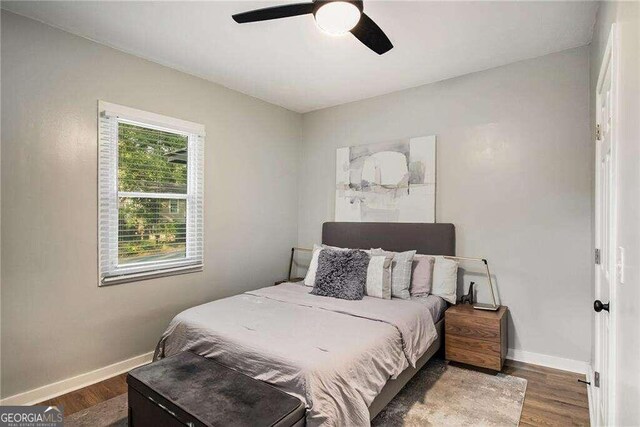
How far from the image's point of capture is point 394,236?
11.9ft

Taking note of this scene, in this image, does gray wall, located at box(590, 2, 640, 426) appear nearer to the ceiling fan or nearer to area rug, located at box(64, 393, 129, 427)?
the ceiling fan

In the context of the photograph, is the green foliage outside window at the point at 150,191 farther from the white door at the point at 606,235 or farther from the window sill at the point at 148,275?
the white door at the point at 606,235

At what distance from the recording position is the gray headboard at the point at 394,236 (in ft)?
11.0

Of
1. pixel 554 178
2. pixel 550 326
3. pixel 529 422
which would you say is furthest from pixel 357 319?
pixel 554 178

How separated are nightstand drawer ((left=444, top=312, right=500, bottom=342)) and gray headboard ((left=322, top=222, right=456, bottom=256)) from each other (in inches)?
27.6

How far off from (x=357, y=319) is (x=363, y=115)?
2.55 meters

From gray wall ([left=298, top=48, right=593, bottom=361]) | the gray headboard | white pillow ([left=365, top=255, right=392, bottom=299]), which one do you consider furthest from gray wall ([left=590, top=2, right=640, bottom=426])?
the gray headboard

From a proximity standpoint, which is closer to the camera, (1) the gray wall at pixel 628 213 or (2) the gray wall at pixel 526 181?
(1) the gray wall at pixel 628 213

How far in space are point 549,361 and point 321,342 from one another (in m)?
2.26

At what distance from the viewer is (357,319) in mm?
2418

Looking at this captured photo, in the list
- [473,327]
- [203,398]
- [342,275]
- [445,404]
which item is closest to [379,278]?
[342,275]

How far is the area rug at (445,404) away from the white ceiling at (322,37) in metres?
2.72

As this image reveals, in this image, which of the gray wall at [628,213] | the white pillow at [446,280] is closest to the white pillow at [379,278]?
the white pillow at [446,280]

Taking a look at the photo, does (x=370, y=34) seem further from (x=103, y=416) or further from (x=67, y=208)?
(x=103, y=416)
